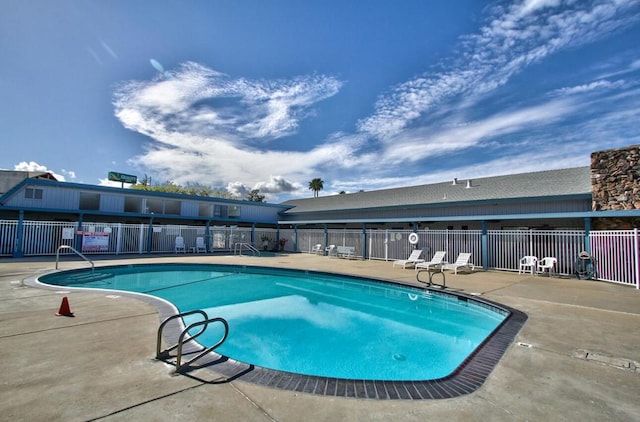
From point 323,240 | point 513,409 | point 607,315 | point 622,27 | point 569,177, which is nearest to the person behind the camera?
point 513,409

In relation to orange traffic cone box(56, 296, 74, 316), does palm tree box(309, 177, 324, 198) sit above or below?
above

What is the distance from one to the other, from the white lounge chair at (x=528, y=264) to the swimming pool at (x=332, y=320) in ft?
22.1

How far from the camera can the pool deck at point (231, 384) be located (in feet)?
8.34

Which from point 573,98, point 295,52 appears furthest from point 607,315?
point 295,52

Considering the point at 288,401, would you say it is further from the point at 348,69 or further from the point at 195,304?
the point at 348,69

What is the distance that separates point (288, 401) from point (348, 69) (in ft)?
40.5

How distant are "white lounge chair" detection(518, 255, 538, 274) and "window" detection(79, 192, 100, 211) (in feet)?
83.5

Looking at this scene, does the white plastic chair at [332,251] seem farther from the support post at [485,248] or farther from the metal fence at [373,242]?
the support post at [485,248]

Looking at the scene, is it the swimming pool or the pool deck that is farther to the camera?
the swimming pool

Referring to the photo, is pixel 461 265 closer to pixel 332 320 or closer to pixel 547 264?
pixel 547 264

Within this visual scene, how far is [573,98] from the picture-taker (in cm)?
1212

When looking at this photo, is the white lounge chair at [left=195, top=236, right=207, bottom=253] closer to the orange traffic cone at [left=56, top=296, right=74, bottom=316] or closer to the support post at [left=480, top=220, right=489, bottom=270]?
the orange traffic cone at [left=56, top=296, right=74, bottom=316]

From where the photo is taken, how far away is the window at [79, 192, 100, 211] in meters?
20.7

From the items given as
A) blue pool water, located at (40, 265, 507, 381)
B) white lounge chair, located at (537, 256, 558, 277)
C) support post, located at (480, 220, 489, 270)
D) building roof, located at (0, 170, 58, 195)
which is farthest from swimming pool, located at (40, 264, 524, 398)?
building roof, located at (0, 170, 58, 195)
